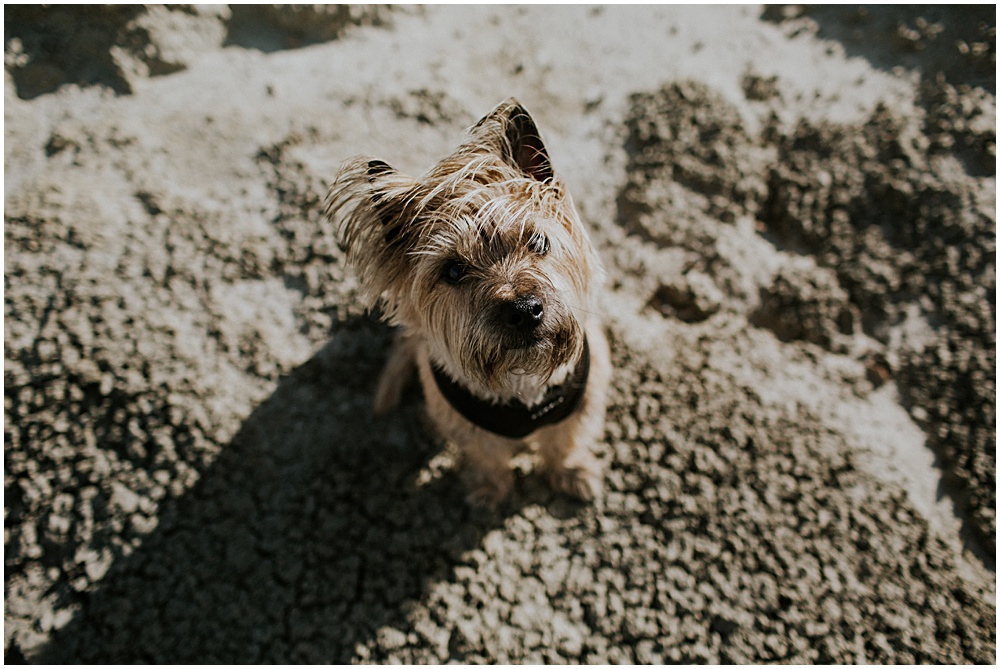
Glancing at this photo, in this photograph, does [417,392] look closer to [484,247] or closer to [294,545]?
[294,545]

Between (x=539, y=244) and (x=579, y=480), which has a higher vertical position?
(x=539, y=244)

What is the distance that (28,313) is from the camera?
3.29 metres

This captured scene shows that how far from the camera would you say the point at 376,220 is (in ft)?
7.62

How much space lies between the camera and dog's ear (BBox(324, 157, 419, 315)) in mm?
2209

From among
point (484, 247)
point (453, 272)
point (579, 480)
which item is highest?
point (484, 247)

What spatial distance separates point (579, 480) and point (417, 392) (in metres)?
1.30

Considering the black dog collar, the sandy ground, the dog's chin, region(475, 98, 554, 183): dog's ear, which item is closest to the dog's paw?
the sandy ground

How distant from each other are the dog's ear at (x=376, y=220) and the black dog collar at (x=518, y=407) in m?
0.63

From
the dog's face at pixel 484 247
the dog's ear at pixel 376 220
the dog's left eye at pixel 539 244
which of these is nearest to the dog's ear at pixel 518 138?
the dog's face at pixel 484 247

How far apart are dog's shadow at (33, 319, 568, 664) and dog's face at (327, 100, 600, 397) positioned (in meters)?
1.25

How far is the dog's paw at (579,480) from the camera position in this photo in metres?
3.19

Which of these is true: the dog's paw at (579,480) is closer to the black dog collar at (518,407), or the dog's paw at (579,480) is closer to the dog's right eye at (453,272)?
the black dog collar at (518,407)

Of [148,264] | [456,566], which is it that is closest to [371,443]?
[456,566]

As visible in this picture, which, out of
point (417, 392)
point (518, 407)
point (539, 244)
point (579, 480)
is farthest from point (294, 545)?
point (539, 244)
